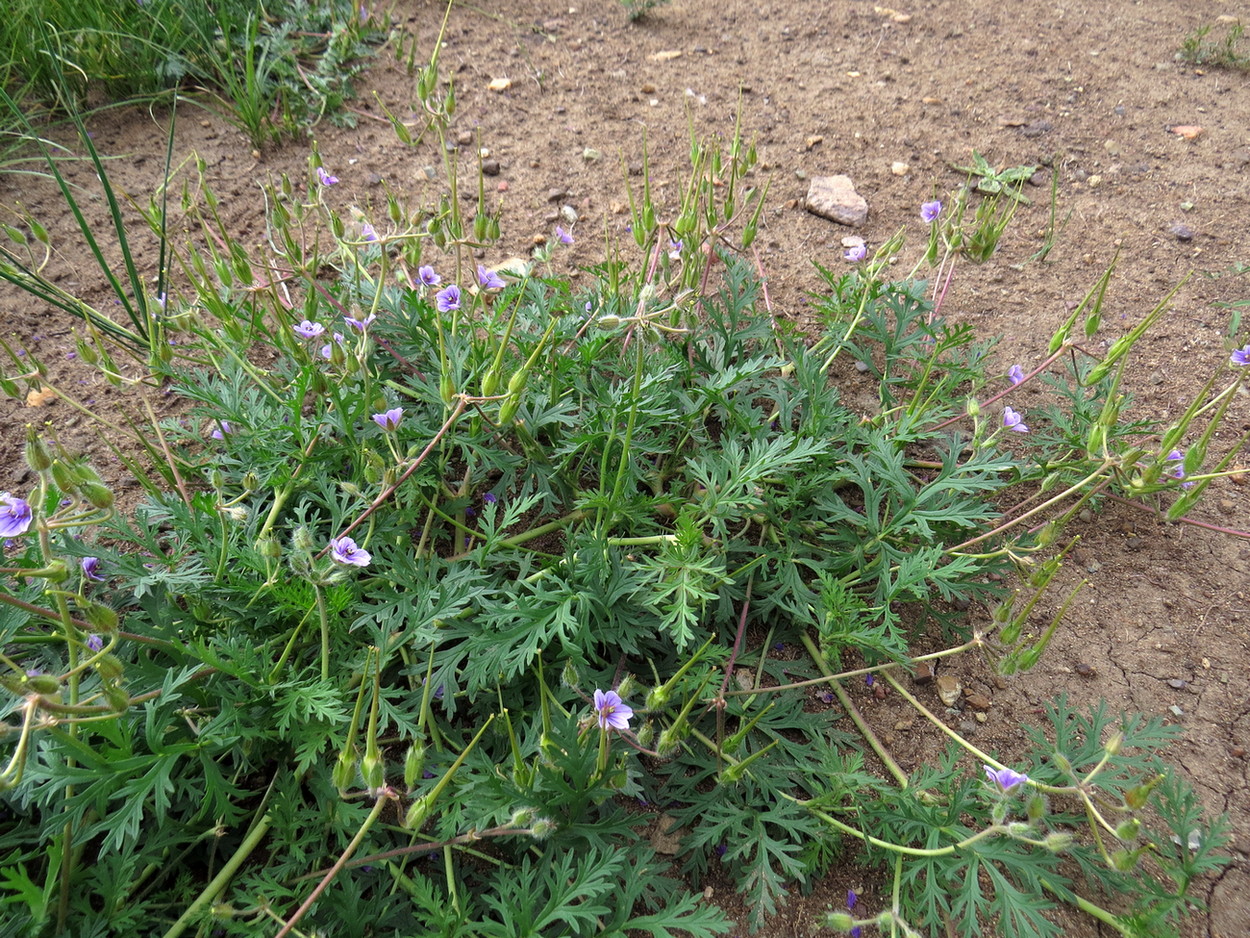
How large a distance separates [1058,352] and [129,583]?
90.5 inches

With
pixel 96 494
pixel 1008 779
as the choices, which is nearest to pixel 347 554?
pixel 96 494

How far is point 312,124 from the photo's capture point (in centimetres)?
357

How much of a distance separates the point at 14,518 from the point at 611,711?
107cm

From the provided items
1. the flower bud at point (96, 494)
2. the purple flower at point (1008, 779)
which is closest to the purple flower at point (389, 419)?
the flower bud at point (96, 494)

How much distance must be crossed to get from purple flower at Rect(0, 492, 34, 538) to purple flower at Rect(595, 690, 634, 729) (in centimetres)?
100

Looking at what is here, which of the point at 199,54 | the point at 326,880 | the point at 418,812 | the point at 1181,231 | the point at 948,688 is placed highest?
the point at 199,54

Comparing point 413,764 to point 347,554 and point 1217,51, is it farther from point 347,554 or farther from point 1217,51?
point 1217,51

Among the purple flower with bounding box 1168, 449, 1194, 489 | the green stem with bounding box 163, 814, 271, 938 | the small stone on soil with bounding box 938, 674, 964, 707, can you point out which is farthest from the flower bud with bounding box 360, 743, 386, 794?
the purple flower with bounding box 1168, 449, 1194, 489

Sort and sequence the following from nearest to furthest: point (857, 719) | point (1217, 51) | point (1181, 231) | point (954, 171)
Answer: point (857, 719) → point (1181, 231) → point (954, 171) → point (1217, 51)

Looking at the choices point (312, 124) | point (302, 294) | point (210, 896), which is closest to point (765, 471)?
point (210, 896)

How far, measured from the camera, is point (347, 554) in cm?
159

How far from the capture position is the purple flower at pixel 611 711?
1.40m

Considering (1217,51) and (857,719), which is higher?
(1217,51)

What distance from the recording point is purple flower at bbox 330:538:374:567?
1505 millimetres
